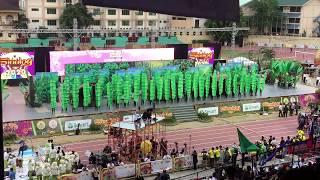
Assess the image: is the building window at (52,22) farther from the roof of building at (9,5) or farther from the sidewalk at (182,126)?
the sidewalk at (182,126)

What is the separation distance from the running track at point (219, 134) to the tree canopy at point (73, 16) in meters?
35.7

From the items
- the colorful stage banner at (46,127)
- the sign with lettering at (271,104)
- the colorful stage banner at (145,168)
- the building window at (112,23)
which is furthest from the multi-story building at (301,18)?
the colorful stage banner at (145,168)

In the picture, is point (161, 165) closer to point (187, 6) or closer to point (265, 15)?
point (187, 6)

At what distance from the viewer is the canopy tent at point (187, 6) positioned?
4.75 meters

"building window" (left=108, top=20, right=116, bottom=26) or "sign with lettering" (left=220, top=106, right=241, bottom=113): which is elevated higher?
"building window" (left=108, top=20, right=116, bottom=26)

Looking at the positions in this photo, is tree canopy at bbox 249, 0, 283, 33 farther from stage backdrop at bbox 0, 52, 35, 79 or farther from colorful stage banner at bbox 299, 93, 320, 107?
stage backdrop at bbox 0, 52, 35, 79

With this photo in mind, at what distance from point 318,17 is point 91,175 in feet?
193

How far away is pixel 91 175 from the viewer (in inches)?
624

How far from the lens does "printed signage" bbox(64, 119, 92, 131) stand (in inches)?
905

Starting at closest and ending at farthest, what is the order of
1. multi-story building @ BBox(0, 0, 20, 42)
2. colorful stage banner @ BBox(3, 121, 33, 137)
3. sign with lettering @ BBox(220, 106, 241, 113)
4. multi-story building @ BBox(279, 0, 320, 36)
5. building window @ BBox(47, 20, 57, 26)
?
1. colorful stage banner @ BBox(3, 121, 33, 137)
2. sign with lettering @ BBox(220, 106, 241, 113)
3. multi-story building @ BBox(0, 0, 20, 42)
4. building window @ BBox(47, 20, 57, 26)
5. multi-story building @ BBox(279, 0, 320, 36)

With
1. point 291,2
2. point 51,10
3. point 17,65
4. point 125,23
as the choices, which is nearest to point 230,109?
point 17,65

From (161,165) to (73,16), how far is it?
139 ft

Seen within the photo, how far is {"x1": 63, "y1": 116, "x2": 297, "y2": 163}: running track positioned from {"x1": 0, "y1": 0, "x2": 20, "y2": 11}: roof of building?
3726 cm

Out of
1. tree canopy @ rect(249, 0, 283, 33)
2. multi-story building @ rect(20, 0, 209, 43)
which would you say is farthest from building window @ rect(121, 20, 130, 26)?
tree canopy @ rect(249, 0, 283, 33)
